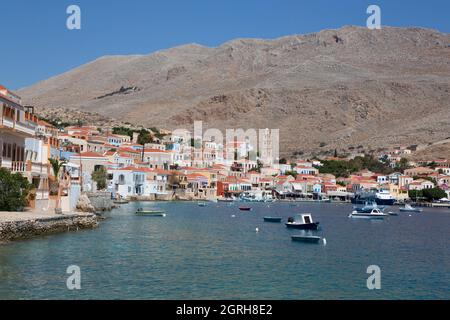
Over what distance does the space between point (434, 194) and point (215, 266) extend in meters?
83.0

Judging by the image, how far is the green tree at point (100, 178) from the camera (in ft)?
226

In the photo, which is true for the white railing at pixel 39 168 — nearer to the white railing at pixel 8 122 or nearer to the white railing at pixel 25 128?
the white railing at pixel 25 128

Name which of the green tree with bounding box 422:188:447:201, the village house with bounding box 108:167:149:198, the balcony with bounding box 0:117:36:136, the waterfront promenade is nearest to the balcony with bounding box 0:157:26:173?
the balcony with bounding box 0:117:36:136

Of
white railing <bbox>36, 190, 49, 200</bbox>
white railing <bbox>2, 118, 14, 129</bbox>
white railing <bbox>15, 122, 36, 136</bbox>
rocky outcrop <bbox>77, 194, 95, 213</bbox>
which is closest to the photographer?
white railing <bbox>2, 118, 14, 129</bbox>

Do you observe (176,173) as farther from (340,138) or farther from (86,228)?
(340,138)

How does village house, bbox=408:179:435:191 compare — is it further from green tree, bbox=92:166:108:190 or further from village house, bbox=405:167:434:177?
green tree, bbox=92:166:108:190

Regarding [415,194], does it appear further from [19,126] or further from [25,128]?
[19,126]

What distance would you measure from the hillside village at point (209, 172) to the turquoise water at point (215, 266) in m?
11.4

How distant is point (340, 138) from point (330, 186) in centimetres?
5895

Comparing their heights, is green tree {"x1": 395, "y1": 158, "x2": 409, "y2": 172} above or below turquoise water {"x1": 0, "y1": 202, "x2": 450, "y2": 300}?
above

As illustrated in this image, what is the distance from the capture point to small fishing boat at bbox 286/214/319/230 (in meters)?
39.5

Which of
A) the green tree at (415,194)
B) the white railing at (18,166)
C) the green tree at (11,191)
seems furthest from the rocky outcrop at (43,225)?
the green tree at (415,194)

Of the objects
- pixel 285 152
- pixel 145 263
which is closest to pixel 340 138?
pixel 285 152

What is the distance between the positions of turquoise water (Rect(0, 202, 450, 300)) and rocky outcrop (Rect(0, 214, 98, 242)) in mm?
474
